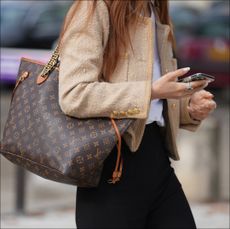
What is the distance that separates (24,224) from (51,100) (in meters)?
3.05

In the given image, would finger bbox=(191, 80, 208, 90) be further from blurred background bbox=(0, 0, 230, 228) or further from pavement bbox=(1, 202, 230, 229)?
pavement bbox=(1, 202, 230, 229)

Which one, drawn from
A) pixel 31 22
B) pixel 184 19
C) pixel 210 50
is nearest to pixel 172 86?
pixel 210 50

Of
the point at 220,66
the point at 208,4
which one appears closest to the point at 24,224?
the point at 220,66

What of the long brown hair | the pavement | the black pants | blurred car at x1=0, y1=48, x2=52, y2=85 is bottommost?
the pavement

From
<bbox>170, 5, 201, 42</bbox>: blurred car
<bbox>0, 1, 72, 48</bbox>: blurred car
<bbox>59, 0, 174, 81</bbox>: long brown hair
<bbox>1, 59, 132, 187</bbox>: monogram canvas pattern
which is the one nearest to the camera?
<bbox>1, 59, 132, 187</bbox>: monogram canvas pattern

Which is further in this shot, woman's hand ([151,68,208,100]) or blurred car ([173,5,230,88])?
blurred car ([173,5,230,88])

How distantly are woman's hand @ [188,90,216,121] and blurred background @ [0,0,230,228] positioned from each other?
1594 millimetres

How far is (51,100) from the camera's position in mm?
2412

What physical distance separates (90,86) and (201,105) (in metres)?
0.59

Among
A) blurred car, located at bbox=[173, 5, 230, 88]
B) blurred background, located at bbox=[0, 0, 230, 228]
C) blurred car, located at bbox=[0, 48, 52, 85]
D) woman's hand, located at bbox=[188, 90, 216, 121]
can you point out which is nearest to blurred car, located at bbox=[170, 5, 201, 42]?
blurred background, located at bbox=[0, 0, 230, 228]

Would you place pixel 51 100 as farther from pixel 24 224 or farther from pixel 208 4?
pixel 208 4

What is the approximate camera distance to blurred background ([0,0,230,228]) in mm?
5738

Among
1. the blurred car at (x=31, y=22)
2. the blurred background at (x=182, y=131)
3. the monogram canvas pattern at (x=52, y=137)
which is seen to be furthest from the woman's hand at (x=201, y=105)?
the blurred car at (x=31, y=22)

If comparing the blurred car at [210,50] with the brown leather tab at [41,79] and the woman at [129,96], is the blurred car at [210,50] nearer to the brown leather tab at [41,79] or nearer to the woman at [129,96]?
the woman at [129,96]
